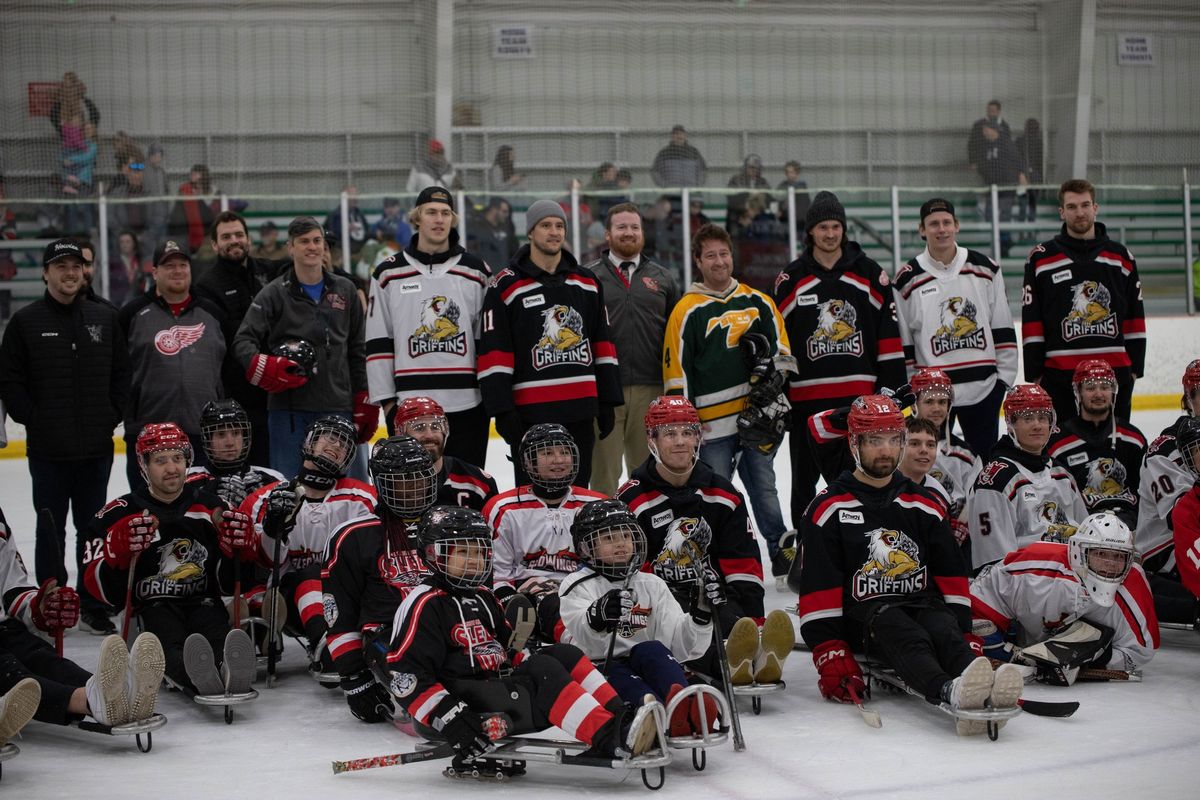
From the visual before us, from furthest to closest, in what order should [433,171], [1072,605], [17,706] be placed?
[433,171] < [1072,605] < [17,706]

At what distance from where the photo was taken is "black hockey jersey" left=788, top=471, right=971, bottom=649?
400cm

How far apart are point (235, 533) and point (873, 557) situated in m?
1.86

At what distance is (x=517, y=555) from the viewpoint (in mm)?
4273

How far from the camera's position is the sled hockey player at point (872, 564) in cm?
397

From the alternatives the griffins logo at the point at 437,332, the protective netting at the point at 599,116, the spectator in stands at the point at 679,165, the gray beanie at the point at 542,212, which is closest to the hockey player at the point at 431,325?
the griffins logo at the point at 437,332

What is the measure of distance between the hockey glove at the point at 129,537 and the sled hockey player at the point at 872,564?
1.91 metres

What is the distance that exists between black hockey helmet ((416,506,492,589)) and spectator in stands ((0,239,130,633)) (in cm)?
224

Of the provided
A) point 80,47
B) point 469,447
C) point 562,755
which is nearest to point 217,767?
point 562,755

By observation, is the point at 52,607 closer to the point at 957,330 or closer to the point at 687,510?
the point at 687,510

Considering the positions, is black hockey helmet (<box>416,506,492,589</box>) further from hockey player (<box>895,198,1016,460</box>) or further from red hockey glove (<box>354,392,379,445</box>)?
hockey player (<box>895,198,1016,460</box>)

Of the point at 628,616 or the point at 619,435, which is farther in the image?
the point at 619,435

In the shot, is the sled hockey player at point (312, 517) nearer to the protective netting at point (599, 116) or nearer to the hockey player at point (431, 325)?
the hockey player at point (431, 325)

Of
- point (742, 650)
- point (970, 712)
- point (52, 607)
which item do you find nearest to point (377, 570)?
point (52, 607)

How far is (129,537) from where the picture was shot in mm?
4160
